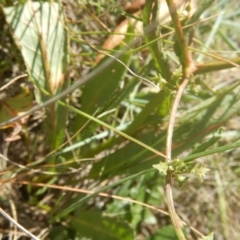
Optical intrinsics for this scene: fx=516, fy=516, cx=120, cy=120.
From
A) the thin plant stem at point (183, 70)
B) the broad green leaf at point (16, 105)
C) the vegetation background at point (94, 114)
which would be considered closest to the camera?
the thin plant stem at point (183, 70)

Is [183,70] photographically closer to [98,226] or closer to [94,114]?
[94,114]

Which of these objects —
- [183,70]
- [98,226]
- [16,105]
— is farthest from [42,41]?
[98,226]

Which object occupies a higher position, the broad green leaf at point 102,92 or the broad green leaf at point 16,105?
the broad green leaf at point 16,105

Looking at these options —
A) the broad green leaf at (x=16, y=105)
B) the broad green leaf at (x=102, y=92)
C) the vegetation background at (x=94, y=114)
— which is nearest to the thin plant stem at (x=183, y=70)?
the vegetation background at (x=94, y=114)

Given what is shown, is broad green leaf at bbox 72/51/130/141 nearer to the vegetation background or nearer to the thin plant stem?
the vegetation background

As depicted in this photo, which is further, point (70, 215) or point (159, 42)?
point (70, 215)

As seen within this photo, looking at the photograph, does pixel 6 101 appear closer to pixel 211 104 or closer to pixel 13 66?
pixel 13 66

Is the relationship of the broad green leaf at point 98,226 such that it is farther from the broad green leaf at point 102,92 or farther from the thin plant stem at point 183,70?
the thin plant stem at point 183,70

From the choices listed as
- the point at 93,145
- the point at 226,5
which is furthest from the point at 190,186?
the point at 226,5

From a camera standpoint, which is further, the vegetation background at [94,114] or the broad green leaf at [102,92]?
the broad green leaf at [102,92]
